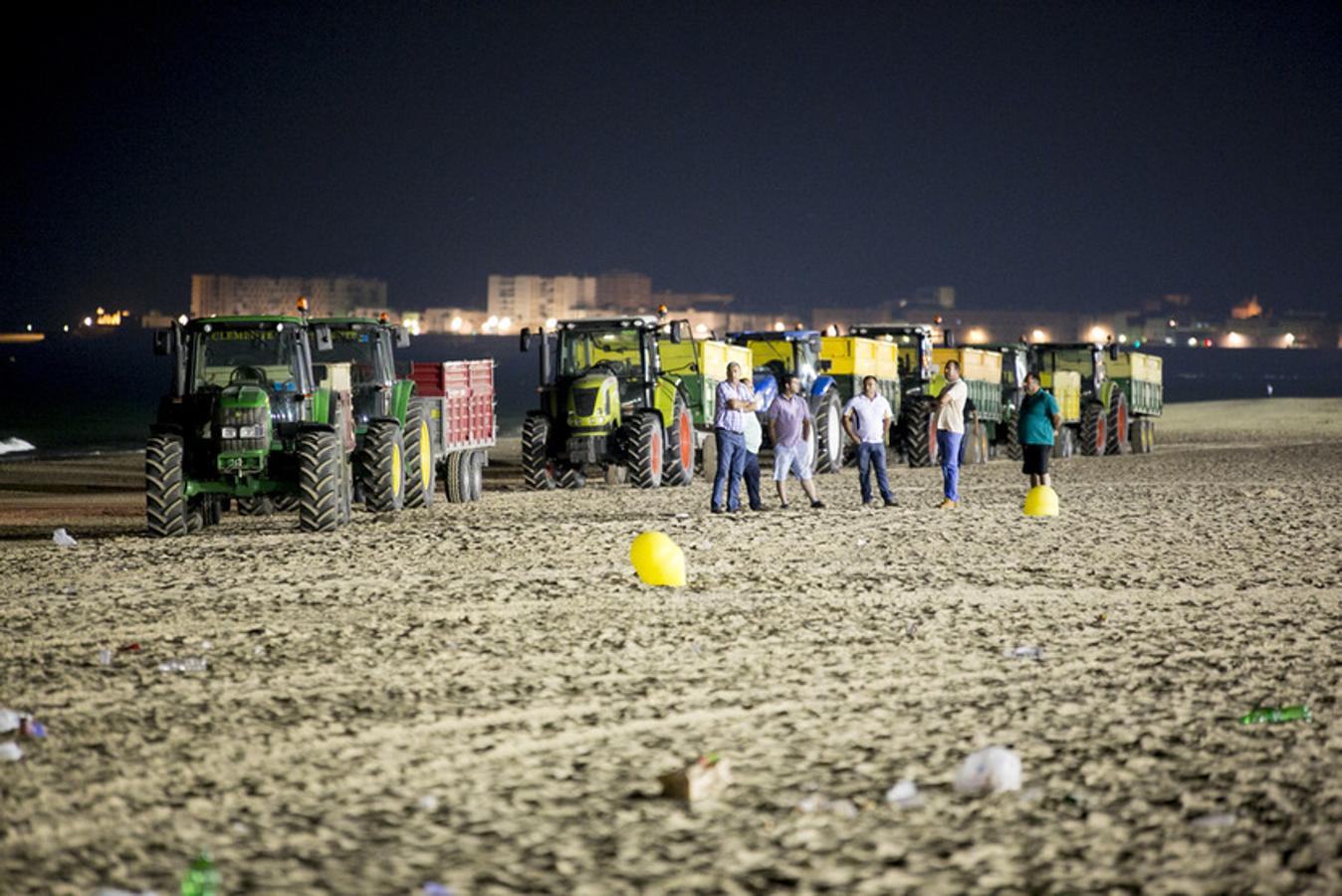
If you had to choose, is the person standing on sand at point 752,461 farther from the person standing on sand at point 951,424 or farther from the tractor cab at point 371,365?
the tractor cab at point 371,365

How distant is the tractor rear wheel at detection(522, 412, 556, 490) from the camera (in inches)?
934

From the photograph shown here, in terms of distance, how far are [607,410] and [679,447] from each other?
117cm

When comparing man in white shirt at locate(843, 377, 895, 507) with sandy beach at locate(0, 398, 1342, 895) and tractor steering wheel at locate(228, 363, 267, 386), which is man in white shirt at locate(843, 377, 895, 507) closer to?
sandy beach at locate(0, 398, 1342, 895)

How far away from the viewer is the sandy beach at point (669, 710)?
19.1 feet

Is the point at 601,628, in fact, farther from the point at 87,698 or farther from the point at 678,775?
the point at 678,775

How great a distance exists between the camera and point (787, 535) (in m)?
16.1

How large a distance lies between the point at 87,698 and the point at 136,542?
8.03m

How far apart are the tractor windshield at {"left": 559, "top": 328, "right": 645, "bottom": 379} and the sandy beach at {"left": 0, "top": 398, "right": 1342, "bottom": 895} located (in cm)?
804

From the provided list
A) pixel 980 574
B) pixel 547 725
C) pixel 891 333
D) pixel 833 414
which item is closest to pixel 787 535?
pixel 980 574

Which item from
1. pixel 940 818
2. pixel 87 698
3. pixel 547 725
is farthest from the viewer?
pixel 87 698

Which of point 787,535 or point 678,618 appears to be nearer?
point 678,618

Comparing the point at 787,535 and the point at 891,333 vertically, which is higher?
the point at 891,333

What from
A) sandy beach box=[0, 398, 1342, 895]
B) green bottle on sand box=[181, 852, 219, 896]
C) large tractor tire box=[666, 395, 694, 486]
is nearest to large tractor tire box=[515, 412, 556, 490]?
large tractor tire box=[666, 395, 694, 486]

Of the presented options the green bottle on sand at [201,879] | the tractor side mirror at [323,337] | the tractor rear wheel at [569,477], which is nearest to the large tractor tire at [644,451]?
the tractor rear wheel at [569,477]
